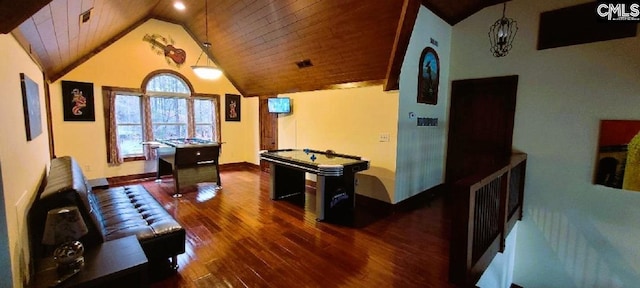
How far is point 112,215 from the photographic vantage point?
266 cm

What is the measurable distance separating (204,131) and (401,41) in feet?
17.4

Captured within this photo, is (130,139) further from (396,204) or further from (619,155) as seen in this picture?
(619,155)

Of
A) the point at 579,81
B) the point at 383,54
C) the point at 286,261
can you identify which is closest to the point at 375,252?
the point at 286,261

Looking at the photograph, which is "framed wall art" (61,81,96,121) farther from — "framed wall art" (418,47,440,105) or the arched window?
"framed wall art" (418,47,440,105)

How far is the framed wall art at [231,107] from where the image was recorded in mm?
6965

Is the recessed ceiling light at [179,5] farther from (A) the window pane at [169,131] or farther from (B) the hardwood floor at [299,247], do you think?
(B) the hardwood floor at [299,247]

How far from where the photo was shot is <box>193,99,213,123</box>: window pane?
21.5 ft

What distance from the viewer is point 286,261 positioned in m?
2.70

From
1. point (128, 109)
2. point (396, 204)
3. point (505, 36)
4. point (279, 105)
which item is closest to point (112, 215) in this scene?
point (396, 204)

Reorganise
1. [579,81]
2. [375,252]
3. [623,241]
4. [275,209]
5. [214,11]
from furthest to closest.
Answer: [214,11] < [275,209] < [579,81] < [623,241] < [375,252]

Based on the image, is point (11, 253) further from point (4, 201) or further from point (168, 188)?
point (168, 188)

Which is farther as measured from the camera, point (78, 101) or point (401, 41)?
point (78, 101)

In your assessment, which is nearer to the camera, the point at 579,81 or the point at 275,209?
the point at 579,81

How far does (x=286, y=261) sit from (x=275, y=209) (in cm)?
153
